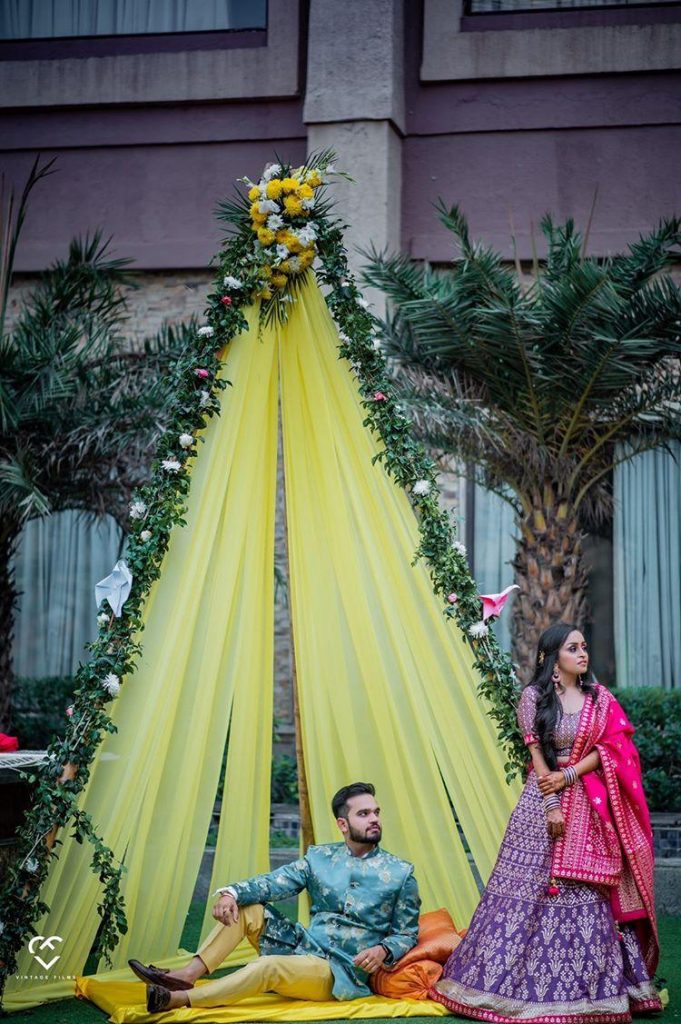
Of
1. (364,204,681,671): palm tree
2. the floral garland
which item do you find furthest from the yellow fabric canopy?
(364,204,681,671): palm tree

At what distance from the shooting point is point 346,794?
227 inches

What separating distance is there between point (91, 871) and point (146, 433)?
12.2 feet

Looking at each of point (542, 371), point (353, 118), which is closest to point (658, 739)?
point (542, 371)

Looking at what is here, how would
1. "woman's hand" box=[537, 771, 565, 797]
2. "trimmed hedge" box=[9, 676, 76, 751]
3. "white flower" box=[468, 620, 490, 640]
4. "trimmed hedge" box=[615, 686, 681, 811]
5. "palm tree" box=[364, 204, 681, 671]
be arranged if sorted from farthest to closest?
1. "trimmed hedge" box=[9, 676, 76, 751]
2. "trimmed hedge" box=[615, 686, 681, 811]
3. "palm tree" box=[364, 204, 681, 671]
4. "white flower" box=[468, 620, 490, 640]
5. "woman's hand" box=[537, 771, 565, 797]

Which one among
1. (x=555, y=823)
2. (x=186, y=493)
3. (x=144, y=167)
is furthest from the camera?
(x=144, y=167)

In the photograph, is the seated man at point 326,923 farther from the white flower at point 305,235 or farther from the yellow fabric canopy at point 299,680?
the white flower at point 305,235

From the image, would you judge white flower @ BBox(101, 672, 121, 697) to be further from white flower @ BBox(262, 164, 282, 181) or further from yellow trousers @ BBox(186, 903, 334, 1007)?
white flower @ BBox(262, 164, 282, 181)

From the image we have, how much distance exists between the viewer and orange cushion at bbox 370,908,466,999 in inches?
219

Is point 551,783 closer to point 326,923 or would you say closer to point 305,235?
point 326,923

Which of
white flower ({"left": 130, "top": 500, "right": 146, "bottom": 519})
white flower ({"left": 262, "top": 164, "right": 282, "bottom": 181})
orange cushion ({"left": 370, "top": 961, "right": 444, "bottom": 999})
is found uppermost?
white flower ({"left": 262, "top": 164, "right": 282, "bottom": 181})

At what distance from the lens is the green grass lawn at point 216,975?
541 cm

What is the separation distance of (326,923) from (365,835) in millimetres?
432

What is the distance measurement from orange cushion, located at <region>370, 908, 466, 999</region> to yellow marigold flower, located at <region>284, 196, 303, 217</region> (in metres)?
3.53

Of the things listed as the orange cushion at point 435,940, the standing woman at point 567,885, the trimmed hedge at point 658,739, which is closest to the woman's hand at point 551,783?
the standing woman at point 567,885
